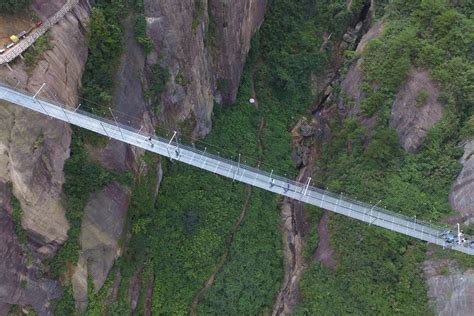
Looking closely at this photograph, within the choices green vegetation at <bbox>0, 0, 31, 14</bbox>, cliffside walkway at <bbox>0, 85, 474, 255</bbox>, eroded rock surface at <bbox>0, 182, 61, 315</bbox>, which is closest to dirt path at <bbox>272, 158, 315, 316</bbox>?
cliffside walkway at <bbox>0, 85, 474, 255</bbox>

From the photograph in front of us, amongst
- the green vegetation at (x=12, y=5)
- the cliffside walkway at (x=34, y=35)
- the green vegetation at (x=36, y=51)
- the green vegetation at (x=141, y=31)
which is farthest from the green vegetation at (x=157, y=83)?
the green vegetation at (x=12, y=5)

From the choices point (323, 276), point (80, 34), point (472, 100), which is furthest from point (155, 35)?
point (472, 100)

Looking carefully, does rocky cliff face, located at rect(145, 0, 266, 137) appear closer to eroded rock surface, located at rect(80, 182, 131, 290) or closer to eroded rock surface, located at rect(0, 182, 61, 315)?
eroded rock surface, located at rect(80, 182, 131, 290)

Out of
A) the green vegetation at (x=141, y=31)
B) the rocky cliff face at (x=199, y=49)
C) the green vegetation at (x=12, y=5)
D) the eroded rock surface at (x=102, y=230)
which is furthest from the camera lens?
the rocky cliff face at (x=199, y=49)

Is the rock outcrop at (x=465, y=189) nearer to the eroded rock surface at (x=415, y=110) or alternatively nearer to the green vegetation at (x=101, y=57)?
the eroded rock surface at (x=415, y=110)

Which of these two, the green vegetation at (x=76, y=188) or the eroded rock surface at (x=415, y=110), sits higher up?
the eroded rock surface at (x=415, y=110)

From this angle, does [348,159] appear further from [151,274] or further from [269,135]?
[151,274]

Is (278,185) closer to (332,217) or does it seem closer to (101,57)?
(332,217)
